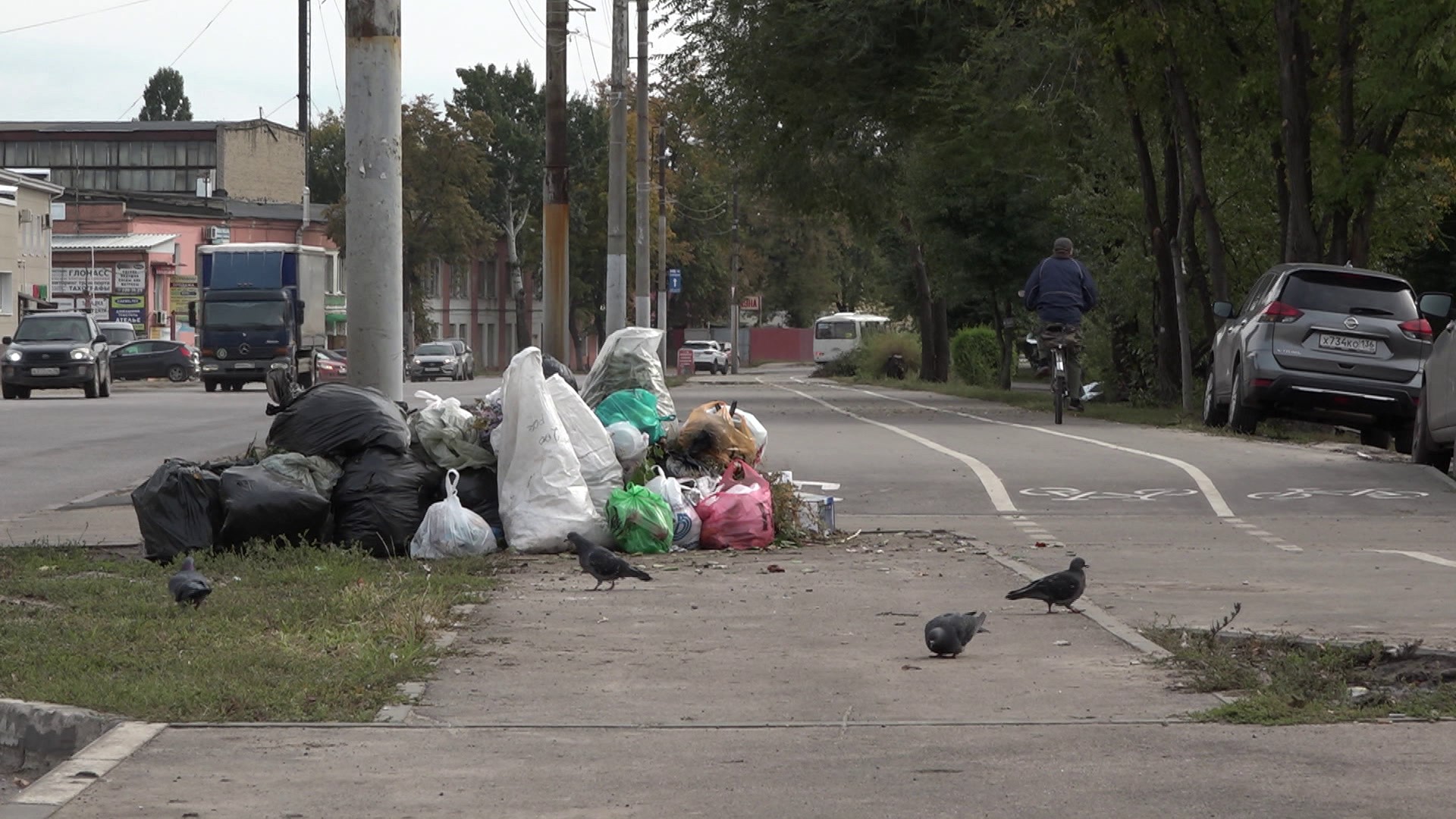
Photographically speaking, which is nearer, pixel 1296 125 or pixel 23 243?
pixel 1296 125

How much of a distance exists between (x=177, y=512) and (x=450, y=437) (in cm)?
193

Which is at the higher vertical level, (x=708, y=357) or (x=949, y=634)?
(x=949, y=634)

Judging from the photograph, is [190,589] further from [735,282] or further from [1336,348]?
[735,282]

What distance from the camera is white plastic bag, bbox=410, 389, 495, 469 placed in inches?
464

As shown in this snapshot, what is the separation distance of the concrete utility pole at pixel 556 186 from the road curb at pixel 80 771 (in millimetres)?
20227

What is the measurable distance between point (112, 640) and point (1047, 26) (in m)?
21.4

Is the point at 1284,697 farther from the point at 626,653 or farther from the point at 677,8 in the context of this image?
the point at 677,8

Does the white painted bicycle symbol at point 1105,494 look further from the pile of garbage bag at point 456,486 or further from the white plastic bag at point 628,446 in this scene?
the white plastic bag at point 628,446

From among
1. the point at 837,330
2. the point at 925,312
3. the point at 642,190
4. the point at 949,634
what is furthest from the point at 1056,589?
the point at 837,330

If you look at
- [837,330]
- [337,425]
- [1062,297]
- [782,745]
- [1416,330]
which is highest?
[1062,297]

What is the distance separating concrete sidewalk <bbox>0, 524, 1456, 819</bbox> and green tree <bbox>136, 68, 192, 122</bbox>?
401 feet

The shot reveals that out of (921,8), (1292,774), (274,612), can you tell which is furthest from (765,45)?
(1292,774)

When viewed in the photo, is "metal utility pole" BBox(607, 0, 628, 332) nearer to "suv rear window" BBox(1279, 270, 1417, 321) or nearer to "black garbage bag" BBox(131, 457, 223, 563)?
"suv rear window" BBox(1279, 270, 1417, 321)

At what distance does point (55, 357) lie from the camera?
132ft
